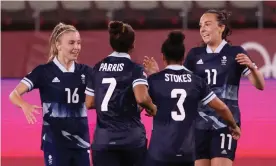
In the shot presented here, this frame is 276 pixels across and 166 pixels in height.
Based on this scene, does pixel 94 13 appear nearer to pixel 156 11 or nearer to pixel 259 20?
pixel 156 11

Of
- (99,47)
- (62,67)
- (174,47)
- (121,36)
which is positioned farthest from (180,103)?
(99,47)

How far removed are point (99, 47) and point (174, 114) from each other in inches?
466

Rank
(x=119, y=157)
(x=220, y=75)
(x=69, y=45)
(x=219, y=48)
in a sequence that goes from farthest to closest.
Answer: (x=219, y=48) → (x=220, y=75) → (x=69, y=45) → (x=119, y=157)

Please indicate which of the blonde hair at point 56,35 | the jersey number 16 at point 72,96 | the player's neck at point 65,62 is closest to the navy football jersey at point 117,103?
the jersey number 16 at point 72,96

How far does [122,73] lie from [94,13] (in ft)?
38.7

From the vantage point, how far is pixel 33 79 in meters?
7.28

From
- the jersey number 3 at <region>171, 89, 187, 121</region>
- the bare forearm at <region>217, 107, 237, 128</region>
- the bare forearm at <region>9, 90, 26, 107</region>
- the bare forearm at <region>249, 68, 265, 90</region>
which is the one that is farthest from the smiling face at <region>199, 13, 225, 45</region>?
the bare forearm at <region>9, 90, 26, 107</region>

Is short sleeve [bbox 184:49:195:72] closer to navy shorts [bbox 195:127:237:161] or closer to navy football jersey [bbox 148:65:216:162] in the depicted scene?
navy shorts [bbox 195:127:237:161]

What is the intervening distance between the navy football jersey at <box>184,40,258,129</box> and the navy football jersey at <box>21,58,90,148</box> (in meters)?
1.13

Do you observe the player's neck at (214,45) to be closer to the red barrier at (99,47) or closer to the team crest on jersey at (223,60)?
the team crest on jersey at (223,60)

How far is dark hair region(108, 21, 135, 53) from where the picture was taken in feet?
21.7

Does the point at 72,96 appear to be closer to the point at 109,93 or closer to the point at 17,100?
the point at 17,100

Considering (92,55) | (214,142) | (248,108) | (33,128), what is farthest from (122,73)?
(92,55)

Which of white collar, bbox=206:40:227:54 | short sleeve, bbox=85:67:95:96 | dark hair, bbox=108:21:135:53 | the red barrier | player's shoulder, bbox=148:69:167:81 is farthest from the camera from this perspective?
the red barrier
